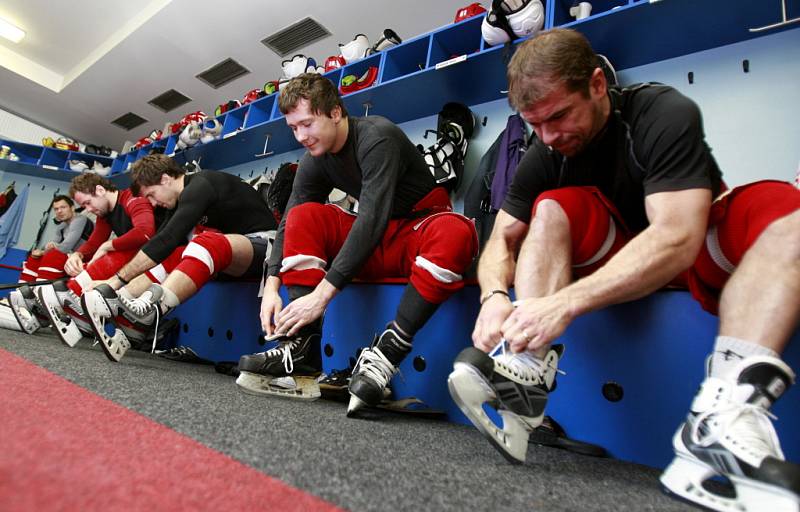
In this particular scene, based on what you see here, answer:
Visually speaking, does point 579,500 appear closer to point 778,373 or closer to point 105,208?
point 778,373

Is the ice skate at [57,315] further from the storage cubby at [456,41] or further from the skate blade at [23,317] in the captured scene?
the storage cubby at [456,41]

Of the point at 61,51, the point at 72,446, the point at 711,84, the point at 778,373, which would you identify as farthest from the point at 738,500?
the point at 61,51

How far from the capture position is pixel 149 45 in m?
3.79

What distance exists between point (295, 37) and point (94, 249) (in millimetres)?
2194

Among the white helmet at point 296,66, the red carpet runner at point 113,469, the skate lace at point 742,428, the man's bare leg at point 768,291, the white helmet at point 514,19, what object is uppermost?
the white helmet at point 296,66

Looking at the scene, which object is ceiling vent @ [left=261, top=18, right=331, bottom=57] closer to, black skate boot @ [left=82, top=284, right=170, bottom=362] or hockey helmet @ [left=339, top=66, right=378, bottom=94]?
hockey helmet @ [left=339, top=66, right=378, bottom=94]

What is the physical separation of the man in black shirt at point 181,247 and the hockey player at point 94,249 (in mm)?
161

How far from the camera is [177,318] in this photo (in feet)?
7.04

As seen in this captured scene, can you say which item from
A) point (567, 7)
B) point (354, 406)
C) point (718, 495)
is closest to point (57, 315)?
point (354, 406)

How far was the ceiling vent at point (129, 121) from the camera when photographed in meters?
5.08

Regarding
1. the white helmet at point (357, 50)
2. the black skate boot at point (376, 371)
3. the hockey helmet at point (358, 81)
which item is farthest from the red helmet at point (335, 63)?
the black skate boot at point (376, 371)

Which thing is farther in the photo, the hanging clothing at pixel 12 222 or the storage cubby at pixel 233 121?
the hanging clothing at pixel 12 222

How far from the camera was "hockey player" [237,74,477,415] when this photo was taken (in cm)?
99

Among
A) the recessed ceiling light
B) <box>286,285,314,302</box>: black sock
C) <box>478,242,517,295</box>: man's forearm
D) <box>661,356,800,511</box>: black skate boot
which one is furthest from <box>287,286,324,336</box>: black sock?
the recessed ceiling light
